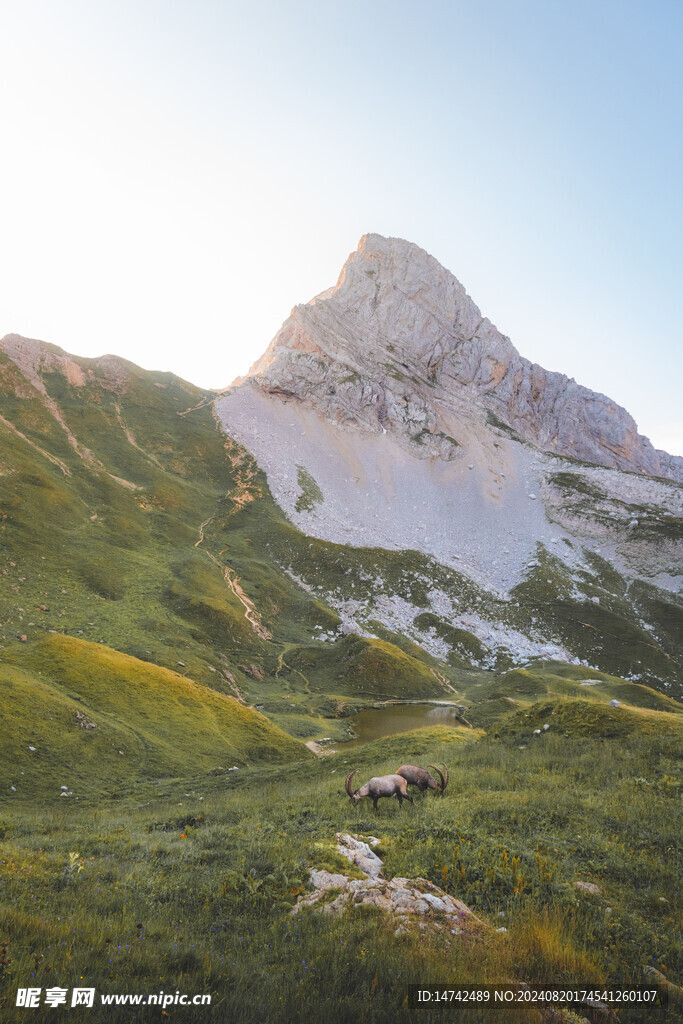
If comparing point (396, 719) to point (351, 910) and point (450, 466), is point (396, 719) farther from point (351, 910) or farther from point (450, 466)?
point (450, 466)

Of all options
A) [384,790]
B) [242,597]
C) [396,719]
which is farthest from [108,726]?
[242,597]

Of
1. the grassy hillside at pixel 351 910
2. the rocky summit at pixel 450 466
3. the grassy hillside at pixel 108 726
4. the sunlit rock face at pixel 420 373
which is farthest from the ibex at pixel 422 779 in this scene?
the sunlit rock face at pixel 420 373

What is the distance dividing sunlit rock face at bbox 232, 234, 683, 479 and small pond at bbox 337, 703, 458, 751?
85.3 meters

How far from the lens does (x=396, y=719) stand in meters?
41.6

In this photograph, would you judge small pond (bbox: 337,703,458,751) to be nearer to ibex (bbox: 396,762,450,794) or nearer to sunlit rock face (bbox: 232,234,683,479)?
ibex (bbox: 396,762,450,794)

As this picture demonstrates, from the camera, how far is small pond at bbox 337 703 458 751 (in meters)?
38.3

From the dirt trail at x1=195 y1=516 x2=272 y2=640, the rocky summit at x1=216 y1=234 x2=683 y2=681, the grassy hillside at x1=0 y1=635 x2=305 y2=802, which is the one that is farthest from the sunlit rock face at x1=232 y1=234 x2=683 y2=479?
the grassy hillside at x1=0 y1=635 x2=305 y2=802

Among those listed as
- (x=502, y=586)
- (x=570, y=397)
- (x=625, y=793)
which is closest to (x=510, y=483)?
(x=502, y=586)

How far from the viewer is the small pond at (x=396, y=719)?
126ft

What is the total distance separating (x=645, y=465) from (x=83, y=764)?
220955 mm

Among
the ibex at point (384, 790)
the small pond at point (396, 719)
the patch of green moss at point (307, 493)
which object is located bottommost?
the small pond at point (396, 719)

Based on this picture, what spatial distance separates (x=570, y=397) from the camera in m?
185

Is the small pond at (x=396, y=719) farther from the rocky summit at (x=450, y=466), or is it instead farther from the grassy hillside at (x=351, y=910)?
the grassy hillside at (x=351, y=910)

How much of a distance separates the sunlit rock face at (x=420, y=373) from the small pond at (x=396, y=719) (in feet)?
280
